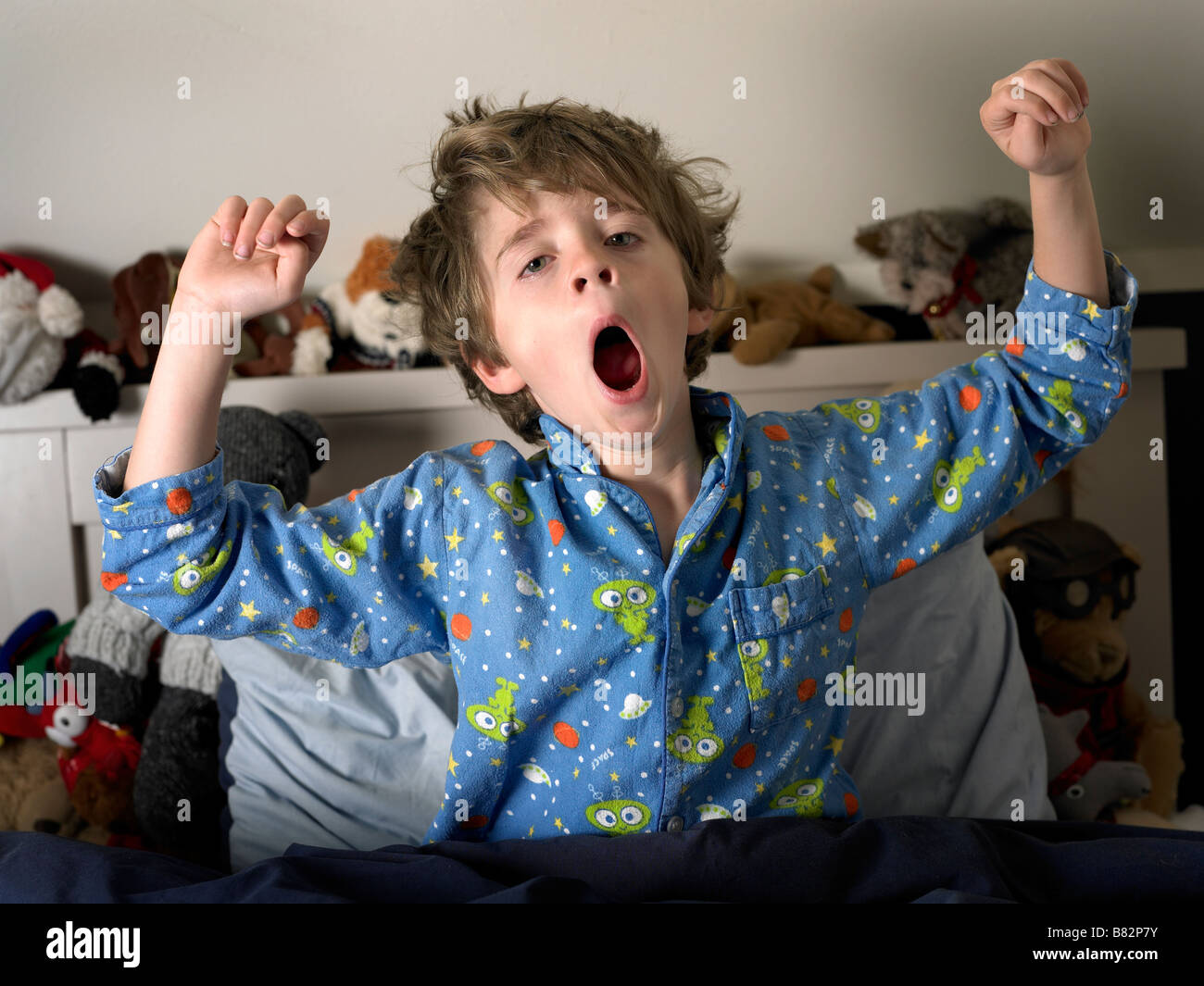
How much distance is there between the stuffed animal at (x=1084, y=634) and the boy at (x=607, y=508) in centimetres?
48

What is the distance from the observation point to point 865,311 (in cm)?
166

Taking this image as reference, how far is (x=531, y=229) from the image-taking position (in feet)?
3.19

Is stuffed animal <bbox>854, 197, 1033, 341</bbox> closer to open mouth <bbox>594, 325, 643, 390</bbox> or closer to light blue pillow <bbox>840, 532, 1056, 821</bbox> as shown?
light blue pillow <bbox>840, 532, 1056, 821</bbox>

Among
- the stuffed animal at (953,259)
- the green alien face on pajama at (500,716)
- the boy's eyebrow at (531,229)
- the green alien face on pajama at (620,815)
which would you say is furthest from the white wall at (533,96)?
the green alien face on pajama at (620,815)

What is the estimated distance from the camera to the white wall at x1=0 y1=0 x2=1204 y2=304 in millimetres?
1299

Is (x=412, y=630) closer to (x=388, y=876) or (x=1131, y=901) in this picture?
(x=388, y=876)

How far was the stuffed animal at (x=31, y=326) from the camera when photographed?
1.48 metres

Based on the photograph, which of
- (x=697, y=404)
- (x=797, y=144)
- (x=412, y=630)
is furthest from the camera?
(x=797, y=144)

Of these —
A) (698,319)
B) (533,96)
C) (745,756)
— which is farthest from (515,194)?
(745,756)

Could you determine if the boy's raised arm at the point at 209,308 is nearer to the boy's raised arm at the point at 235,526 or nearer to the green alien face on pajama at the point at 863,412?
the boy's raised arm at the point at 235,526

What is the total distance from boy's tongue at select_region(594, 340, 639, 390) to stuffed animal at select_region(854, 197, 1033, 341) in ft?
2.49

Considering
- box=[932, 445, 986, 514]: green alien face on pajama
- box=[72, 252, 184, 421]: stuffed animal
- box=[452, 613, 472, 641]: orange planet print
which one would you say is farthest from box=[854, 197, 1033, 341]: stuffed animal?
box=[72, 252, 184, 421]: stuffed animal
